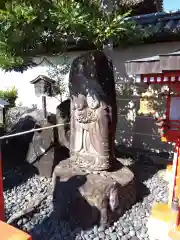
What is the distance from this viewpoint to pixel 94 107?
3.61m

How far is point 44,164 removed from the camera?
4.70 metres

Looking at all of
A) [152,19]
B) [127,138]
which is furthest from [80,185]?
[152,19]

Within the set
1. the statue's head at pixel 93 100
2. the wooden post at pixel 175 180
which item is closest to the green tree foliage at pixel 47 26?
the statue's head at pixel 93 100

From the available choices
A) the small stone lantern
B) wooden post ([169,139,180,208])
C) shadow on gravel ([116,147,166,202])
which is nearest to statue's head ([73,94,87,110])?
the small stone lantern

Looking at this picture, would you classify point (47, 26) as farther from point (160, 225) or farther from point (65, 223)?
point (160, 225)

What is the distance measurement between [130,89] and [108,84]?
6.49ft

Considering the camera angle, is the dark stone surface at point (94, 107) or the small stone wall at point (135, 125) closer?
the dark stone surface at point (94, 107)

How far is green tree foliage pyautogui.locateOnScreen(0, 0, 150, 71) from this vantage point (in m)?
2.88

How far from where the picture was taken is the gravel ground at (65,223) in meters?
3.06

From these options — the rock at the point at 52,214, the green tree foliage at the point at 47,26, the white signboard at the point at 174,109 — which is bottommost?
the rock at the point at 52,214

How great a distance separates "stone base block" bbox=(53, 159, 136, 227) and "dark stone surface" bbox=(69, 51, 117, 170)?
26 cm

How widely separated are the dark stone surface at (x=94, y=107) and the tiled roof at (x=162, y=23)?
5.20ft

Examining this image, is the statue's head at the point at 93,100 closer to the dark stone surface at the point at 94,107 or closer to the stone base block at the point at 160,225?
the dark stone surface at the point at 94,107

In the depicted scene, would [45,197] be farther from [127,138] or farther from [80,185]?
[127,138]
